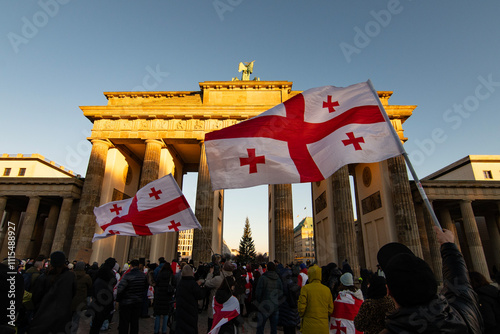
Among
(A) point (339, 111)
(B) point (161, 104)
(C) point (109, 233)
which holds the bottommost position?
(C) point (109, 233)

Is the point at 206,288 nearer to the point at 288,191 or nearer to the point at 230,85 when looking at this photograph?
the point at 288,191

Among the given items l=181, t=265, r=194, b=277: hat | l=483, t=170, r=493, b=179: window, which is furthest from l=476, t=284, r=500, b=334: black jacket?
l=483, t=170, r=493, b=179: window

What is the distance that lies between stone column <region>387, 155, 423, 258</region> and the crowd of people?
492 inches

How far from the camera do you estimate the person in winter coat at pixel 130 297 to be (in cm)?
595

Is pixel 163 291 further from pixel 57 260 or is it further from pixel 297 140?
pixel 297 140

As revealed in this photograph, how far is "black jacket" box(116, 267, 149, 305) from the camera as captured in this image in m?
5.95

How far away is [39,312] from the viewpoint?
3777 millimetres

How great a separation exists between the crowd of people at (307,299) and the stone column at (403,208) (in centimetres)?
1249

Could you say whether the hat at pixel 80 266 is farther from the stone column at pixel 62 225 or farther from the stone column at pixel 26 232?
the stone column at pixel 26 232

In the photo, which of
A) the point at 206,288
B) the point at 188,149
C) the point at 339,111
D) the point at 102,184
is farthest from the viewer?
the point at 188,149

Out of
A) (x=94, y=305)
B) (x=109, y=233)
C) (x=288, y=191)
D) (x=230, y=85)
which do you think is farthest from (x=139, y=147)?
(x=94, y=305)

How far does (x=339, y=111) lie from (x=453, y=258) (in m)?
3.43

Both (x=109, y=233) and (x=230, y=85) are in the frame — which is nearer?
(x=109, y=233)

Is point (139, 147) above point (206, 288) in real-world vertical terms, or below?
above
